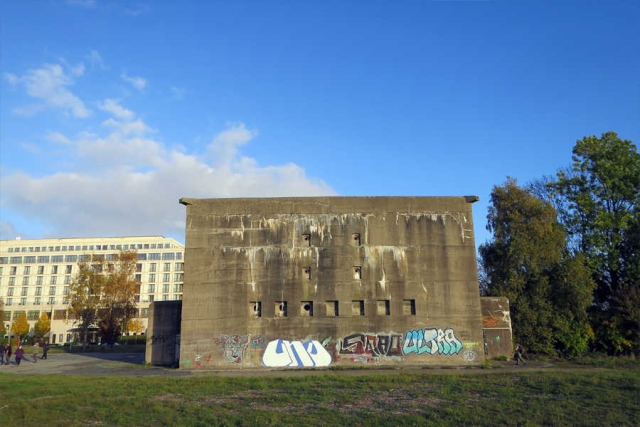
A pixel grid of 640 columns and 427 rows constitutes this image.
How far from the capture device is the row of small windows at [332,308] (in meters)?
28.9

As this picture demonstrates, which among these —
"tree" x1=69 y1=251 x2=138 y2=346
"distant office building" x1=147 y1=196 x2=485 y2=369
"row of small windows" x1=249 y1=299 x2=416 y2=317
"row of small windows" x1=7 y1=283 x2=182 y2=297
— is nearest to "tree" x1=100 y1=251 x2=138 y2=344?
"tree" x1=69 y1=251 x2=138 y2=346

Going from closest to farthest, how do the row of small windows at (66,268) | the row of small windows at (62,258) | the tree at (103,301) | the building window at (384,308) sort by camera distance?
the building window at (384,308) → the tree at (103,301) → the row of small windows at (66,268) → the row of small windows at (62,258)

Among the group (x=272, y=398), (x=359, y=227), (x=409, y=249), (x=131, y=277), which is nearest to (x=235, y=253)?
(x=359, y=227)

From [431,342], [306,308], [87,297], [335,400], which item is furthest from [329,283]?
[87,297]

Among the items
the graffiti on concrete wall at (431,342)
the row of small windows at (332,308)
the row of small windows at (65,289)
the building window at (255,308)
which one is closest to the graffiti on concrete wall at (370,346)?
the graffiti on concrete wall at (431,342)

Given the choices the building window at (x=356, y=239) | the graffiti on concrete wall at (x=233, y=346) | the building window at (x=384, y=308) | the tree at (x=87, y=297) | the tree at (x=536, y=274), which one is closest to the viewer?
the graffiti on concrete wall at (x=233, y=346)

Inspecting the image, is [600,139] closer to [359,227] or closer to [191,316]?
[359,227]

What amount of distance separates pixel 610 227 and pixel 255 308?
27.4 m

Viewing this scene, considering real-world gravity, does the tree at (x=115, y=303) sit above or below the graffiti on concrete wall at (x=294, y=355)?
above

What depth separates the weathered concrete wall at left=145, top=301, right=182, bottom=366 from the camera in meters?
31.0

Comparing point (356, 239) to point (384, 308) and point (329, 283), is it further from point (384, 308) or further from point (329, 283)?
point (384, 308)

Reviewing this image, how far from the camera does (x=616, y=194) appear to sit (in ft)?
116

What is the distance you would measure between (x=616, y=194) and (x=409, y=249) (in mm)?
18459

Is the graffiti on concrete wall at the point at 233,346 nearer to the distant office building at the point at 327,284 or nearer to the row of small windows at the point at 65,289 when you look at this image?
the distant office building at the point at 327,284
